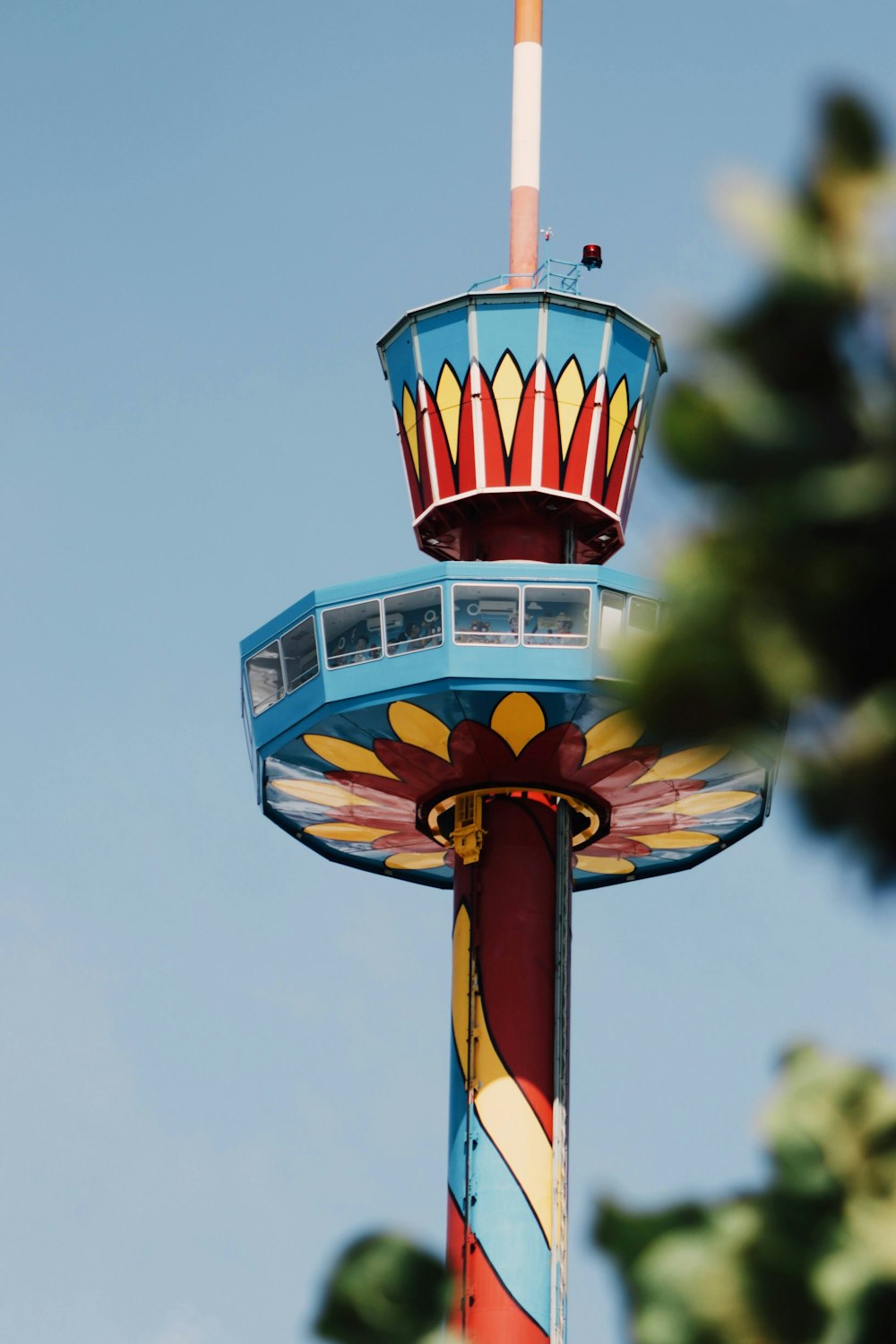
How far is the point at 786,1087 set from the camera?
6.47 m

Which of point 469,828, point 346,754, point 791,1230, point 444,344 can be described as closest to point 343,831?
point 469,828

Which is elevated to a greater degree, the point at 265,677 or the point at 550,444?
the point at 550,444

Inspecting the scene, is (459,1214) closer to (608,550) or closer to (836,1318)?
(608,550)

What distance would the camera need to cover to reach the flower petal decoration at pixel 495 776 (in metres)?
31.8

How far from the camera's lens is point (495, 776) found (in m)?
33.4

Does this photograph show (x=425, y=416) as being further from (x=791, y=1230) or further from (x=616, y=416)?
(x=791, y=1230)

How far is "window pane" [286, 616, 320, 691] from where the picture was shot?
105ft

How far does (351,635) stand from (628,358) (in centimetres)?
682

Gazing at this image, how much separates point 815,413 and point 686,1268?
2.55 m

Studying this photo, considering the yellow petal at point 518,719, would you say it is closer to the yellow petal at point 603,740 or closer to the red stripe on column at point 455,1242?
the yellow petal at point 603,740

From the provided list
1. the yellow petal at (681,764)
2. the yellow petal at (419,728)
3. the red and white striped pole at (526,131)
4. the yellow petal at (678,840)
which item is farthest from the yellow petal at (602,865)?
the red and white striped pole at (526,131)

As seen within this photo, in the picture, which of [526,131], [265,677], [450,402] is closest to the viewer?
[265,677]

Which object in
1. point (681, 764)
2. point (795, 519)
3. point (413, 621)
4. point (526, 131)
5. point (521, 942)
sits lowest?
point (521, 942)

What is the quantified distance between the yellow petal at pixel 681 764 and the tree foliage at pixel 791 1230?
986 inches
